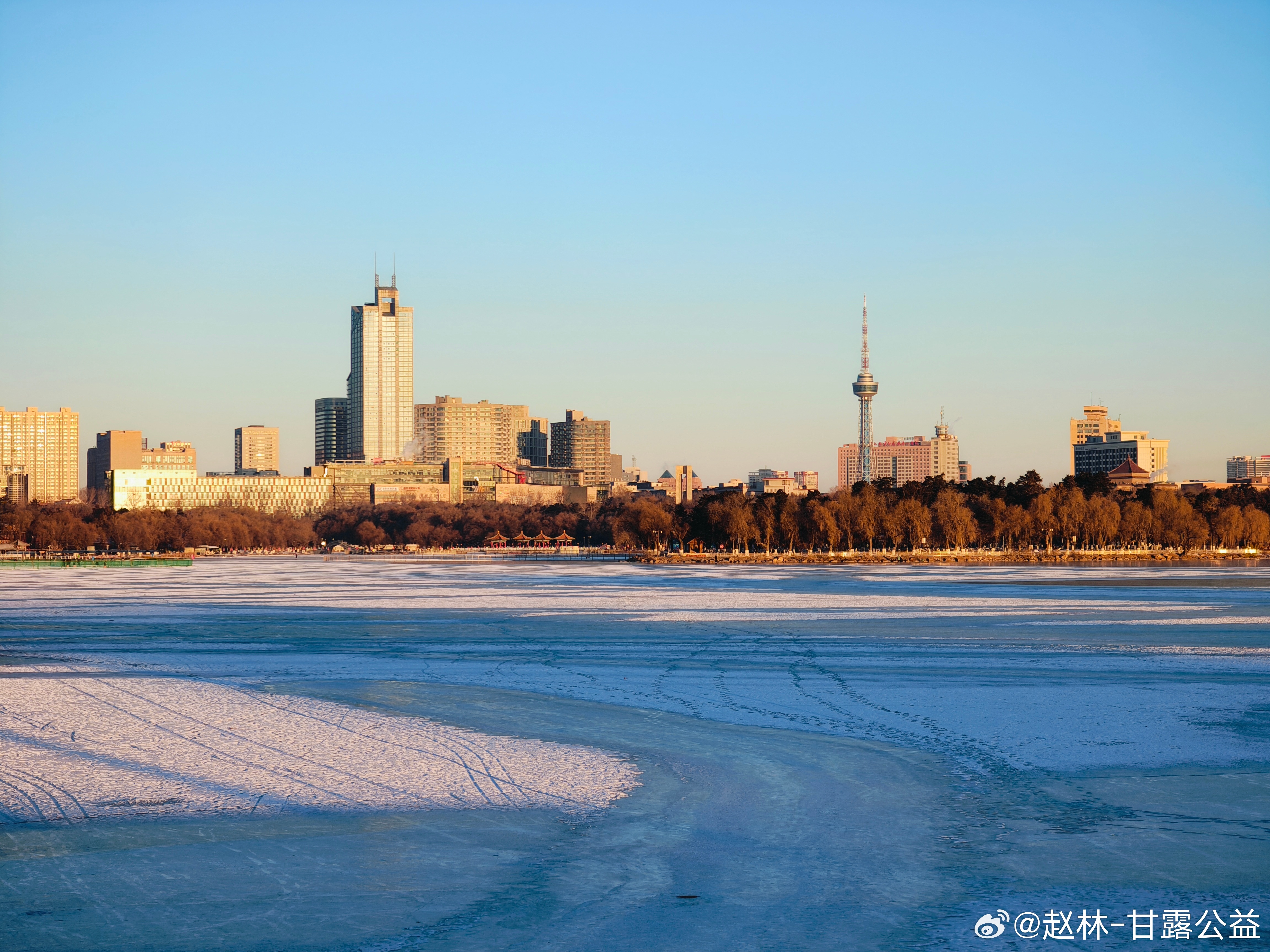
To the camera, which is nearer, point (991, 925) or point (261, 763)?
point (991, 925)

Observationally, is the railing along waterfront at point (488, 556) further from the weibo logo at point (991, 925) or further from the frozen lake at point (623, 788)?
the weibo logo at point (991, 925)

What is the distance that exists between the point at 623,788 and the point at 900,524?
103 metres

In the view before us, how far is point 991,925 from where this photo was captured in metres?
9.60

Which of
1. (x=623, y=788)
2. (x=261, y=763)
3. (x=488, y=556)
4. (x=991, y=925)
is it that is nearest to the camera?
(x=991, y=925)

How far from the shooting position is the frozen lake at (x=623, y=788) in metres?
9.99

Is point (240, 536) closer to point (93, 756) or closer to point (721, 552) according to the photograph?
point (721, 552)

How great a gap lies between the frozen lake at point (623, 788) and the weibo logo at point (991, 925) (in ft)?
0.44

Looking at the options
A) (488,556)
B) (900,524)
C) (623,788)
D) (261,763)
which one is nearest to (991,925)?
(623,788)

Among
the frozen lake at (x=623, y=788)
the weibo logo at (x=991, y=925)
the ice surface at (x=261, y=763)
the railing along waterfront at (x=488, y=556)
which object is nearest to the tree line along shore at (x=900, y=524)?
the railing along waterfront at (x=488, y=556)

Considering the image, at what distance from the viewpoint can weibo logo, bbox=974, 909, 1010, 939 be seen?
30.9 ft

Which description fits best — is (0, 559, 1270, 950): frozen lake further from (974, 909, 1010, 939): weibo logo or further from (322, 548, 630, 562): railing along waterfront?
(322, 548, 630, 562): railing along waterfront

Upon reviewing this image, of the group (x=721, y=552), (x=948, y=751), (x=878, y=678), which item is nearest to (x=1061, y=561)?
(x=721, y=552)

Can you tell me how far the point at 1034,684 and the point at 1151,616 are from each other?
18.9m

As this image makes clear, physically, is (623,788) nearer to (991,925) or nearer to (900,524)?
(991,925)
